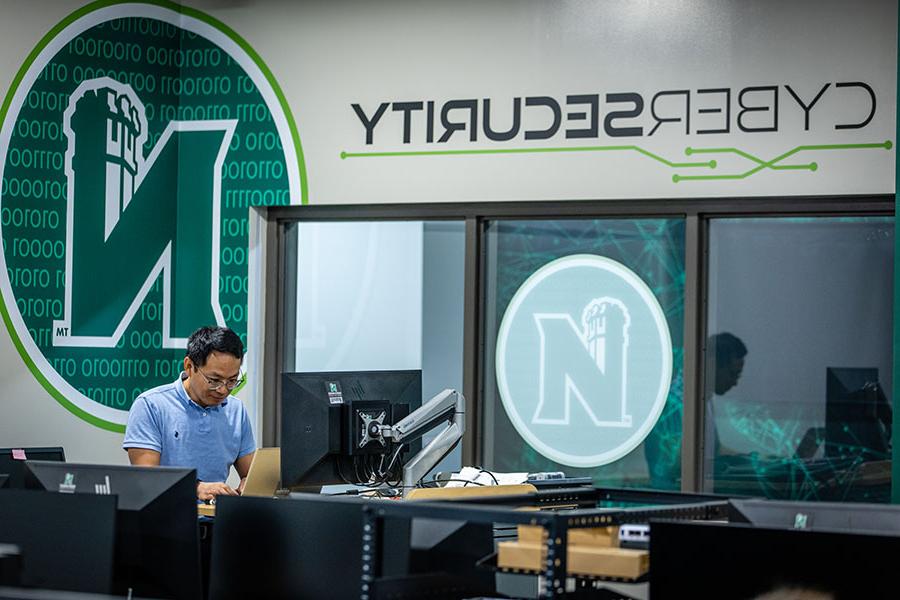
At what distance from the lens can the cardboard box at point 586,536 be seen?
2941mm

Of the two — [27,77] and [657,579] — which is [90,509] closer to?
[657,579]

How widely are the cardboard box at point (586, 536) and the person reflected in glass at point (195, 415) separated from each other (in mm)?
2006

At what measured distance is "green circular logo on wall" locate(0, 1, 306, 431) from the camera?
5.80m

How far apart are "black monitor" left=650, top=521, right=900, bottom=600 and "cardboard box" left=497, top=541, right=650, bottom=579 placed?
7.0 inches

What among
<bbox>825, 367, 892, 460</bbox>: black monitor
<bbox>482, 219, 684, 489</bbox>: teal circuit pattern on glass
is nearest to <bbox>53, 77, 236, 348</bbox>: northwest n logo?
<bbox>482, 219, 684, 489</bbox>: teal circuit pattern on glass

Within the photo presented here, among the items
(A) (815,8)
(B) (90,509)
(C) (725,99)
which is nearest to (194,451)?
(B) (90,509)

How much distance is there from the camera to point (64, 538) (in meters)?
3.14

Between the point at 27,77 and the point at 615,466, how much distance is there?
332 centimetres

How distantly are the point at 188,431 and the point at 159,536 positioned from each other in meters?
1.61

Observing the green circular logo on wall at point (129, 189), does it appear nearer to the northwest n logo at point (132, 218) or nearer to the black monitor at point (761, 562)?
the northwest n logo at point (132, 218)

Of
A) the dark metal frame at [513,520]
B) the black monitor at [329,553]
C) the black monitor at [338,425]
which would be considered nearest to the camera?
the dark metal frame at [513,520]

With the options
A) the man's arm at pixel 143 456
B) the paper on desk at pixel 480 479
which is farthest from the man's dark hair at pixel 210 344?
the paper on desk at pixel 480 479

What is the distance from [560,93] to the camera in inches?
235

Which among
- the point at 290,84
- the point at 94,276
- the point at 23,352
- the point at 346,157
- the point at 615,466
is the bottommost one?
the point at 615,466
